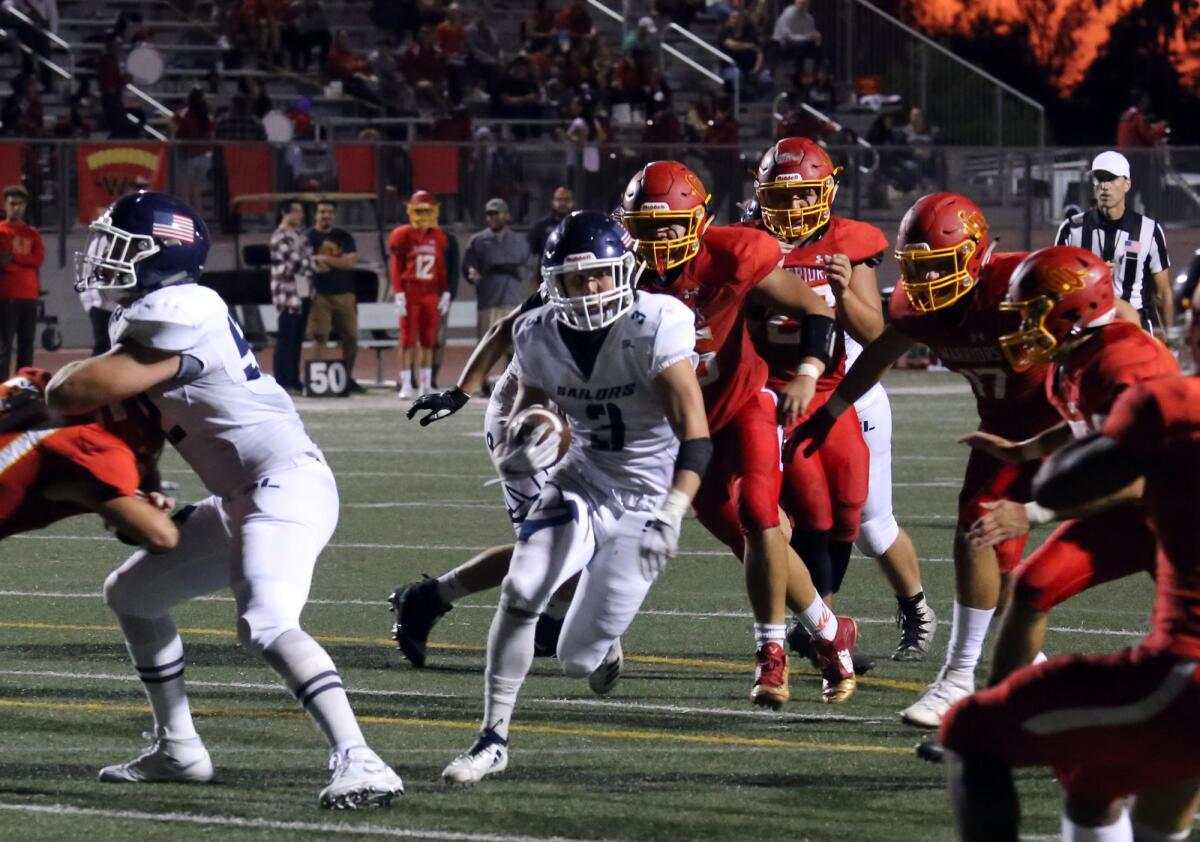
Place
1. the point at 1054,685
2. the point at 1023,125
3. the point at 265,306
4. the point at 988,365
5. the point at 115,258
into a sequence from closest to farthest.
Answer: the point at 1054,685
the point at 115,258
the point at 988,365
the point at 265,306
the point at 1023,125

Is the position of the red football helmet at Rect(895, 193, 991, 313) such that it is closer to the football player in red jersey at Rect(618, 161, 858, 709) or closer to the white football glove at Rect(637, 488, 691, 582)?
the football player in red jersey at Rect(618, 161, 858, 709)

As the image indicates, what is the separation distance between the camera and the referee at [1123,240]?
11.7m

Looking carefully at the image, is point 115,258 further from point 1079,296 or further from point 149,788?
point 1079,296

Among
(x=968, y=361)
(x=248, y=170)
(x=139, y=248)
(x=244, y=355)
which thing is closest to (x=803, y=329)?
(x=968, y=361)

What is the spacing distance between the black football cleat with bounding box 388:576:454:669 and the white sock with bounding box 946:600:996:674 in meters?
1.90

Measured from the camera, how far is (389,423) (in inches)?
668

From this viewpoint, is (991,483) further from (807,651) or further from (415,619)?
(415,619)

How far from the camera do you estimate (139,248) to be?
5305 millimetres

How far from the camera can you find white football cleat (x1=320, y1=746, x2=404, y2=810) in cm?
502

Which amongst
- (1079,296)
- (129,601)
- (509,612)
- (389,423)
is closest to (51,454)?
(129,601)

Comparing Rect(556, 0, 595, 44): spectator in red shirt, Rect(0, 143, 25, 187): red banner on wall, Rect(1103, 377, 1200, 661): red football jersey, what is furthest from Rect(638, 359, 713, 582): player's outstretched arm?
Rect(556, 0, 595, 44): spectator in red shirt

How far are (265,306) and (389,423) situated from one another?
185 inches

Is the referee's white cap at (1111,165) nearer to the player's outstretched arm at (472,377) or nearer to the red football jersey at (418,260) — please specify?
the player's outstretched arm at (472,377)

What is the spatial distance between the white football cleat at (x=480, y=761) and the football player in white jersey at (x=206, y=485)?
27 cm
